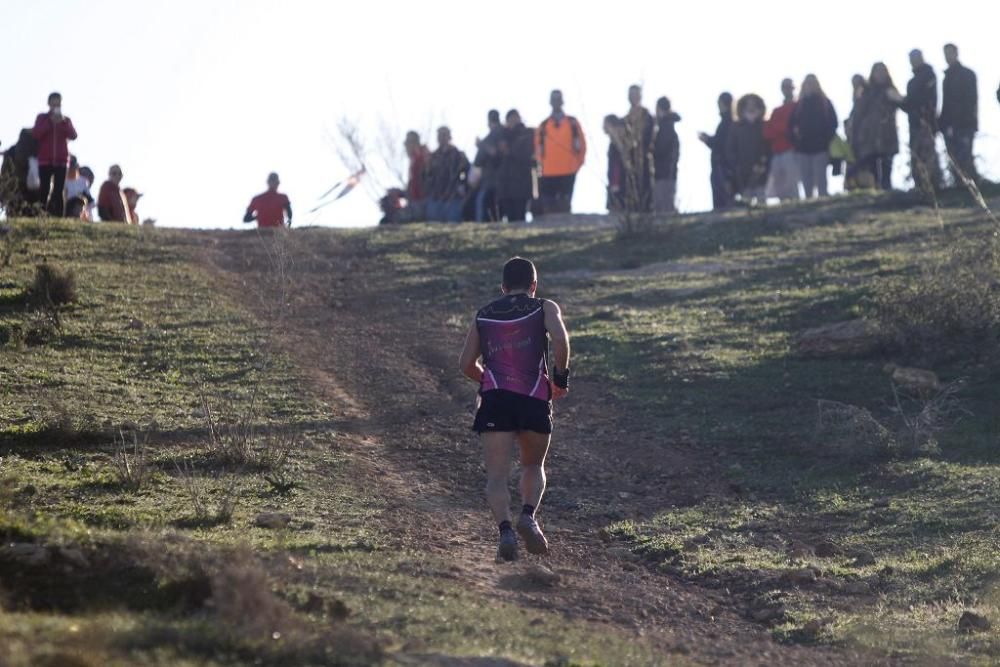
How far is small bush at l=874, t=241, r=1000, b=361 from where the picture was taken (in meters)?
14.7

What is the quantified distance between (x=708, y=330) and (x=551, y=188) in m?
8.25

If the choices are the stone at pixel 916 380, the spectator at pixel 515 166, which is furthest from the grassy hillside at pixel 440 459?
the spectator at pixel 515 166

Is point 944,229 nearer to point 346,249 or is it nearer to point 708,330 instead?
point 708,330

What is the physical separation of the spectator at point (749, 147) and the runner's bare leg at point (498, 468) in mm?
14895

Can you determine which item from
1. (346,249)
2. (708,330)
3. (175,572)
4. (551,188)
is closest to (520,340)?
(175,572)

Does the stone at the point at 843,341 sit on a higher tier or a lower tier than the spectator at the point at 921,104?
lower

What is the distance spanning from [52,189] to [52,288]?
5345 mm

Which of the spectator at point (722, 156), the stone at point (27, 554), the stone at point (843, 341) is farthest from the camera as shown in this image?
the spectator at point (722, 156)

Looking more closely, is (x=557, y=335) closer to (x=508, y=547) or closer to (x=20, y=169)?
(x=508, y=547)

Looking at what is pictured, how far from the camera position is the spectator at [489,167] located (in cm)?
2333

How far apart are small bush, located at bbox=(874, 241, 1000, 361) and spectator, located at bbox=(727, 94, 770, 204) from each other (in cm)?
834

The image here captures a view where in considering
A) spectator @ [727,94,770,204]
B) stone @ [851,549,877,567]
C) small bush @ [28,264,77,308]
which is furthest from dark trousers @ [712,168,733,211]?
stone @ [851,549,877,567]

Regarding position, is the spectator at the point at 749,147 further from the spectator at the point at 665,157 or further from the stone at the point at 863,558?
the stone at the point at 863,558

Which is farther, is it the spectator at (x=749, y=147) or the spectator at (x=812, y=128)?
the spectator at (x=749, y=147)
